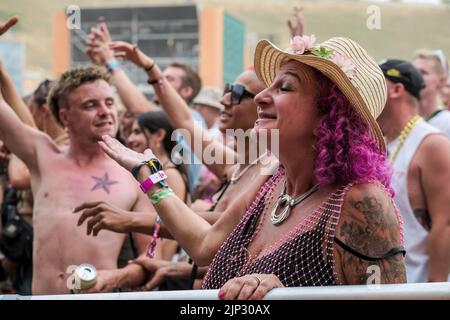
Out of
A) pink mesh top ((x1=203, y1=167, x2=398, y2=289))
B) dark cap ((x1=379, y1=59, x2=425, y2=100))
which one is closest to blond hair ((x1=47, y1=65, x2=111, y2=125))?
dark cap ((x1=379, y1=59, x2=425, y2=100))

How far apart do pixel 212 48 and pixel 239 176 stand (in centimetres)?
859

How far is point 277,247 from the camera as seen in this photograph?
260 cm

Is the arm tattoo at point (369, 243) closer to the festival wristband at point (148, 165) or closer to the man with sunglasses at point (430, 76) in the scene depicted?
the festival wristband at point (148, 165)

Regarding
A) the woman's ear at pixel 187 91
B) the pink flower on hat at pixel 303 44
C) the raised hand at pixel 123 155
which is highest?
the pink flower on hat at pixel 303 44

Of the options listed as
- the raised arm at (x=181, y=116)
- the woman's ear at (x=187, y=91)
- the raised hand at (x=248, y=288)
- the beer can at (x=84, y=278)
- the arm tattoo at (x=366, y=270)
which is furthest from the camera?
the woman's ear at (x=187, y=91)

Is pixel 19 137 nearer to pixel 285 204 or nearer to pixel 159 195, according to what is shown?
pixel 159 195

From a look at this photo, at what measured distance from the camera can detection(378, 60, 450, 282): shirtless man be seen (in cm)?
439

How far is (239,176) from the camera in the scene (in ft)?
13.4

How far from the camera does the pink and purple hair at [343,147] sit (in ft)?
8.39

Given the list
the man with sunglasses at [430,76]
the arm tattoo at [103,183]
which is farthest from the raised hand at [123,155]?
the man with sunglasses at [430,76]

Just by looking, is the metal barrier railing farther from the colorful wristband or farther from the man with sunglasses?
the man with sunglasses

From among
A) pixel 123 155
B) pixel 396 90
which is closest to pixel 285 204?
pixel 123 155
